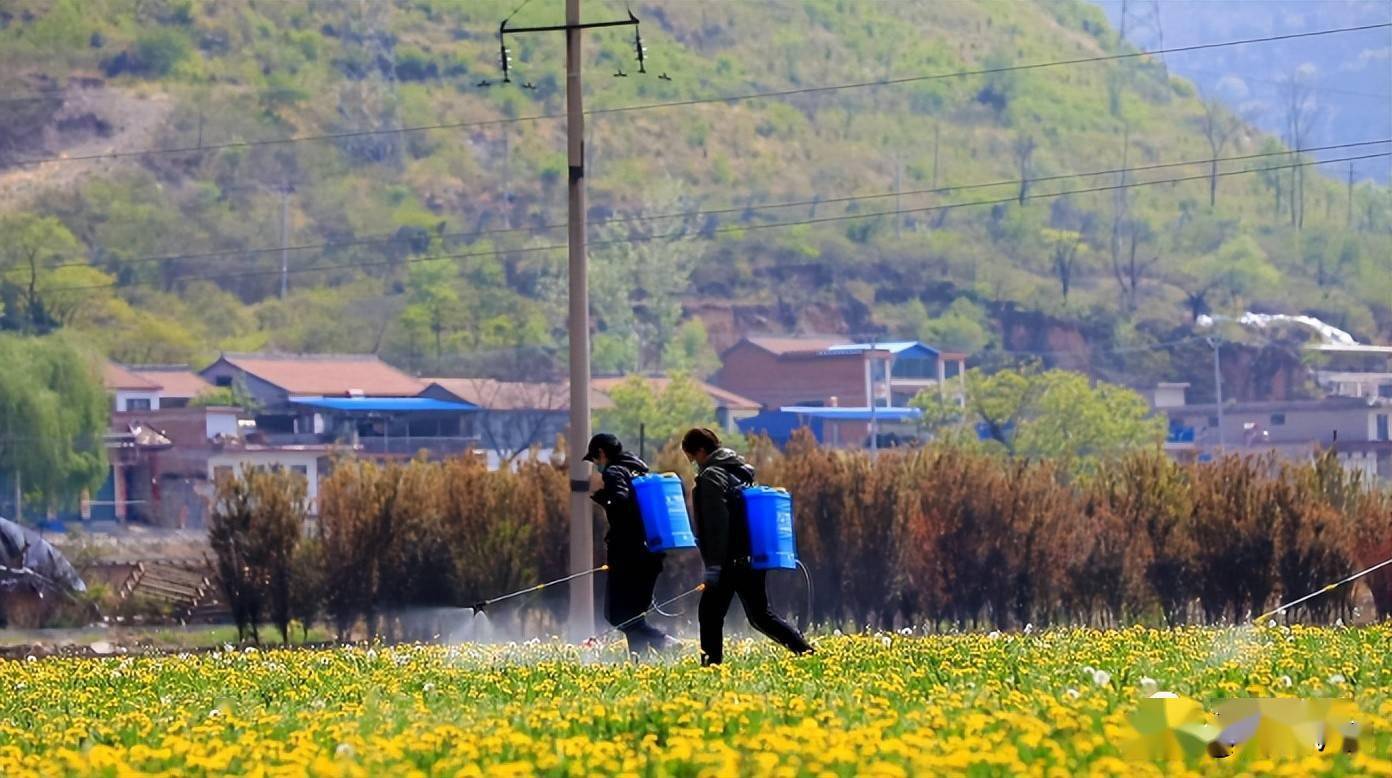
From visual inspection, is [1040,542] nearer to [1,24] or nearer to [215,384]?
[215,384]

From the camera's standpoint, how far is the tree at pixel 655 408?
343ft

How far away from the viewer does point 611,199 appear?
491 feet

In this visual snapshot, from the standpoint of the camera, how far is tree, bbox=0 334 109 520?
296 feet

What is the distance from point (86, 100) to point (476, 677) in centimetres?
14807

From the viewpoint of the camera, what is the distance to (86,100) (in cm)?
15338

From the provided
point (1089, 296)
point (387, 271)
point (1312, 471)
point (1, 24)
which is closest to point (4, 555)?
point (1312, 471)

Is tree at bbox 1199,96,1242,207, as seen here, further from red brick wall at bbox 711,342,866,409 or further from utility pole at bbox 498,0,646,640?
utility pole at bbox 498,0,646,640

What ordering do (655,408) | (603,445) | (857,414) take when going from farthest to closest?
(857,414)
(655,408)
(603,445)

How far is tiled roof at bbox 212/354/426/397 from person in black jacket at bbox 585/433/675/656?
306 ft

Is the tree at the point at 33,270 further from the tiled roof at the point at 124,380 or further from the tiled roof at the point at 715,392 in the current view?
the tiled roof at the point at 715,392

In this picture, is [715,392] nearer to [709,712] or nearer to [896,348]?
[896,348]

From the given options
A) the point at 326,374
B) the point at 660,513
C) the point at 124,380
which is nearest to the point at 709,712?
the point at 660,513

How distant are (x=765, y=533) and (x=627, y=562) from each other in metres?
1.95

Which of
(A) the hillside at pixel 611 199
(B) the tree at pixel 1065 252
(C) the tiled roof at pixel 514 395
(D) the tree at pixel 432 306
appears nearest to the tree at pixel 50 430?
(C) the tiled roof at pixel 514 395
